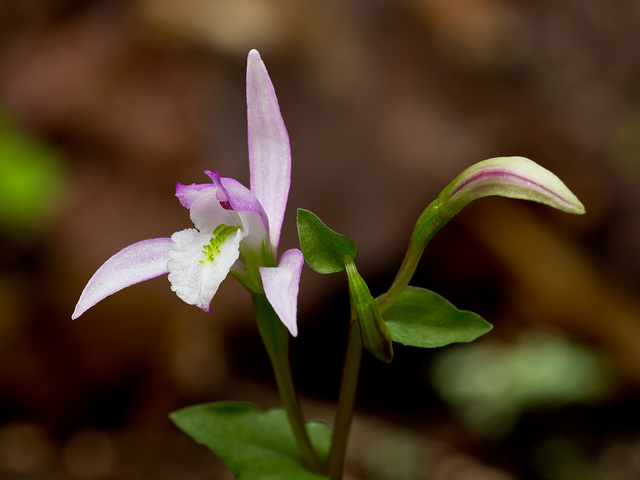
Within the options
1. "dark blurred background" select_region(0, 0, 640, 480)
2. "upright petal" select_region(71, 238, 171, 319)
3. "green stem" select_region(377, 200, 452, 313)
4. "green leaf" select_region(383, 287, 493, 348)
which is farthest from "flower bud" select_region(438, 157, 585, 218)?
"dark blurred background" select_region(0, 0, 640, 480)

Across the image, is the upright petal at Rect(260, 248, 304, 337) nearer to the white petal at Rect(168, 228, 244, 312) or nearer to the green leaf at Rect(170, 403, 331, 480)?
the white petal at Rect(168, 228, 244, 312)

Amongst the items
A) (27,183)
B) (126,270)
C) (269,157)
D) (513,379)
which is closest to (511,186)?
(269,157)

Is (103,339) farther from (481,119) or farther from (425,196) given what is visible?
(481,119)

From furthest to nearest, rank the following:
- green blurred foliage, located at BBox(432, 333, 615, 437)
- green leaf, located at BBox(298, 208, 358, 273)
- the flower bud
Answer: green blurred foliage, located at BBox(432, 333, 615, 437)
green leaf, located at BBox(298, 208, 358, 273)
the flower bud

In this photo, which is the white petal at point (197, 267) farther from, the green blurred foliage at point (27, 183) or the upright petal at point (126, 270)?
the green blurred foliage at point (27, 183)

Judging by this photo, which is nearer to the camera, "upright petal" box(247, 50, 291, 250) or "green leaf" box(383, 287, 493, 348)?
"green leaf" box(383, 287, 493, 348)
